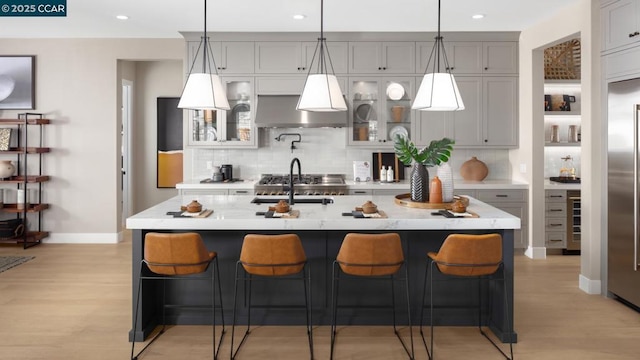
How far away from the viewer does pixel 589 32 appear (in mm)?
4531

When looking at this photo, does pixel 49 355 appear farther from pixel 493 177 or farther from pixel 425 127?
pixel 493 177

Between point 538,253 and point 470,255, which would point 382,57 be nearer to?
point 538,253

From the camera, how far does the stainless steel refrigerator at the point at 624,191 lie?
393 centimetres

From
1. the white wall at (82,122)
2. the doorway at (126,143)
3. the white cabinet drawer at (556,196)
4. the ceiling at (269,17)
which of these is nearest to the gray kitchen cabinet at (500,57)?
the ceiling at (269,17)

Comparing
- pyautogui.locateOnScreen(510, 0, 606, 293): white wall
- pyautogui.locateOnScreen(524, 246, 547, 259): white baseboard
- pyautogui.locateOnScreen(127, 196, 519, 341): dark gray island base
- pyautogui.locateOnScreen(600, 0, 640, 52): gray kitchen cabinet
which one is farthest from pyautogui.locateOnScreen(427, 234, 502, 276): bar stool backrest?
pyautogui.locateOnScreen(524, 246, 547, 259): white baseboard

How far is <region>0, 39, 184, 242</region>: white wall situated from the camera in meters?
6.56

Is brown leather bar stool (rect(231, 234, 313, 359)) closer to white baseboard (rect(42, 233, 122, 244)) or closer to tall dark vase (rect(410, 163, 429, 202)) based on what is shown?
tall dark vase (rect(410, 163, 429, 202))

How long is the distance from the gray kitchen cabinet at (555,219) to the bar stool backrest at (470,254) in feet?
10.9

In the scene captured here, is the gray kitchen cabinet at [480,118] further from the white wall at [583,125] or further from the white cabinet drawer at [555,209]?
the white cabinet drawer at [555,209]

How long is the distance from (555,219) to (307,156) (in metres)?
3.18

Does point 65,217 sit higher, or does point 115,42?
point 115,42

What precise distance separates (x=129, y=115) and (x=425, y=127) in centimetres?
460

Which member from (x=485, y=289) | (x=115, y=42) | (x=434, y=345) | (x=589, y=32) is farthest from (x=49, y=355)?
(x=589, y=32)

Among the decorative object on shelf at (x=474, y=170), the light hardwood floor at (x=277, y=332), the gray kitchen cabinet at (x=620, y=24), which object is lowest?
the light hardwood floor at (x=277, y=332)
